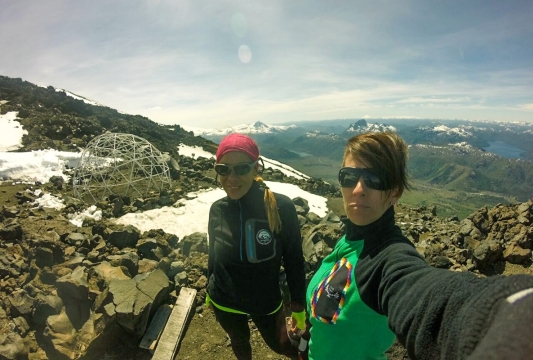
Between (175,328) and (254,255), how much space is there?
362 cm

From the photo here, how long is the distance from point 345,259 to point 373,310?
461mm

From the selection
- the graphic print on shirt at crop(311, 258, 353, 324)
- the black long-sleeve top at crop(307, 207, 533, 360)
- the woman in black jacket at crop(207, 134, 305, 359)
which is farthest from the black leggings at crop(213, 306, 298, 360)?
the graphic print on shirt at crop(311, 258, 353, 324)

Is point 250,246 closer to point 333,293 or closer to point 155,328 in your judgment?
point 333,293

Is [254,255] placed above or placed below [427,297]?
below

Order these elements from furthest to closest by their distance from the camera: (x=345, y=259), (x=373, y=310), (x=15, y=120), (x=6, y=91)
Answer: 1. (x=6, y=91)
2. (x=15, y=120)
3. (x=345, y=259)
4. (x=373, y=310)

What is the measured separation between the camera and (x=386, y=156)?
2.28m

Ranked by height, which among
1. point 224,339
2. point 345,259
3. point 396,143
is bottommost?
point 224,339

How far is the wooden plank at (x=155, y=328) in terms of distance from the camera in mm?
5590

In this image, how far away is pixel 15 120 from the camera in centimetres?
2623

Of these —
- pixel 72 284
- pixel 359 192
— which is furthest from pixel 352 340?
pixel 72 284

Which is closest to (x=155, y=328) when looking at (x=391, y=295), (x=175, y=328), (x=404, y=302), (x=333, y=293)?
(x=175, y=328)

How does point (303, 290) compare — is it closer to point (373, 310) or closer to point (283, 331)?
point (283, 331)

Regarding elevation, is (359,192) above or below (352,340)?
above

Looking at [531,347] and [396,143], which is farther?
[396,143]
